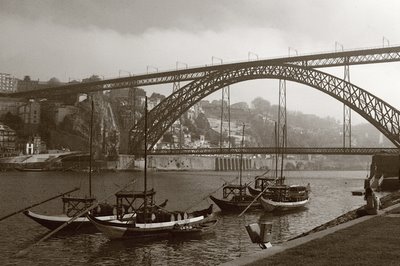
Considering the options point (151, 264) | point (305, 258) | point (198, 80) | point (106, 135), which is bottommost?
point (151, 264)

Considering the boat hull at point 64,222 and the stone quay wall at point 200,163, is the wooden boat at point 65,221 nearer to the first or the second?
the boat hull at point 64,222

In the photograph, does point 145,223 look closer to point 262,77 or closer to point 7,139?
point 262,77

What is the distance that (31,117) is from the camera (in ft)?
411

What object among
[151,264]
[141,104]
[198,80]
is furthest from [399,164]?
[141,104]

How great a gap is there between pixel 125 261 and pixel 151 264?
1120 mm

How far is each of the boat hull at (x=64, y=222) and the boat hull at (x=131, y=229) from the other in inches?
111

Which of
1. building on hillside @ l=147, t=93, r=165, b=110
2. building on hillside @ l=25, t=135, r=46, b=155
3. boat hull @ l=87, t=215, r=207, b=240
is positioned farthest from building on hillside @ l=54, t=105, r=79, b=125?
boat hull @ l=87, t=215, r=207, b=240

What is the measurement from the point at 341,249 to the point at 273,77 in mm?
65077

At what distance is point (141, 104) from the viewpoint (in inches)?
6073

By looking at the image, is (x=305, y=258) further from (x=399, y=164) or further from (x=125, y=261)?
(x=399, y=164)

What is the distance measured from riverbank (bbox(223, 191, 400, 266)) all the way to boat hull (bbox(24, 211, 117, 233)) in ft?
51.7

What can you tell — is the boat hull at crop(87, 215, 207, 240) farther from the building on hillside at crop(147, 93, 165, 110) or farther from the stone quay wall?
the building on hillside at crop(147, 93, 165, 110)

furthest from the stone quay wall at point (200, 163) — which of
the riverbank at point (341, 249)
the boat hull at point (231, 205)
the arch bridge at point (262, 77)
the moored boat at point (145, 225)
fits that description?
the riverbank at point (341, 249)

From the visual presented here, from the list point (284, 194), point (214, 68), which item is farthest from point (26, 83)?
point (284, 194)
